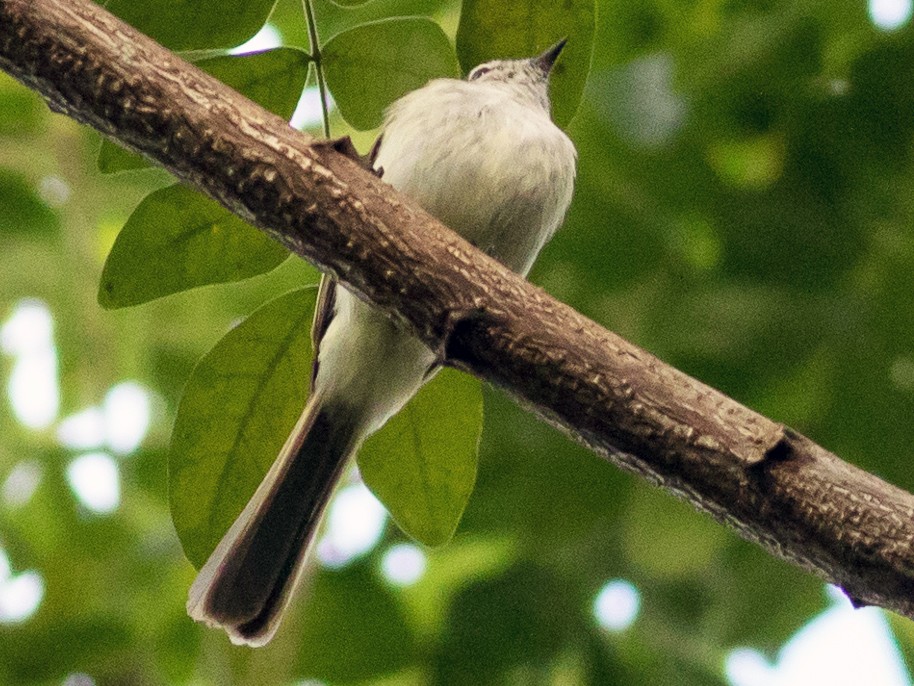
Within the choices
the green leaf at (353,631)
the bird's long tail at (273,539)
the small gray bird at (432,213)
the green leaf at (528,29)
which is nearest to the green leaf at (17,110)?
the small gray bird at (432,213)

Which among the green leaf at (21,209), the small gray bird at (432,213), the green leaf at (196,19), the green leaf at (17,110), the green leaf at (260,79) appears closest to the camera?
the green leaf at (196,19)

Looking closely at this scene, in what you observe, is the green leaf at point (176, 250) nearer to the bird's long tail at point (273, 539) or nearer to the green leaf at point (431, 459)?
the bird's long tail at point (273, 539)

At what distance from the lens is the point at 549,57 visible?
2.97 metres

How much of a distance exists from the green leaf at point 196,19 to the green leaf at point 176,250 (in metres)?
0.33

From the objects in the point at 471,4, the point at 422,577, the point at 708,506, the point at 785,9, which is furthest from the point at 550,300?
the point at 422,577

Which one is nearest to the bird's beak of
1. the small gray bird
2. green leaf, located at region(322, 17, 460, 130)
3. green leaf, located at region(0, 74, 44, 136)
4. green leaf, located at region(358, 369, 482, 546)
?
the small gray bird

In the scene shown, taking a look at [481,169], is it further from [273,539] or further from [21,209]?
[21,209]

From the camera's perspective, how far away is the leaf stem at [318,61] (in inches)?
107

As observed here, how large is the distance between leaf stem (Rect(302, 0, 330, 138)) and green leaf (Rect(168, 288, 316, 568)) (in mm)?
Result: 397

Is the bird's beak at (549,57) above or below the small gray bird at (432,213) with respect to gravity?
above

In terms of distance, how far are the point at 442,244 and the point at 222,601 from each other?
1.22 metres

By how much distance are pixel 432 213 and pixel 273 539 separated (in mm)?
941

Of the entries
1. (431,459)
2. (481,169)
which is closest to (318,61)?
(481,169)

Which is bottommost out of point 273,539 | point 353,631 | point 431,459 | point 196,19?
point 353,631
